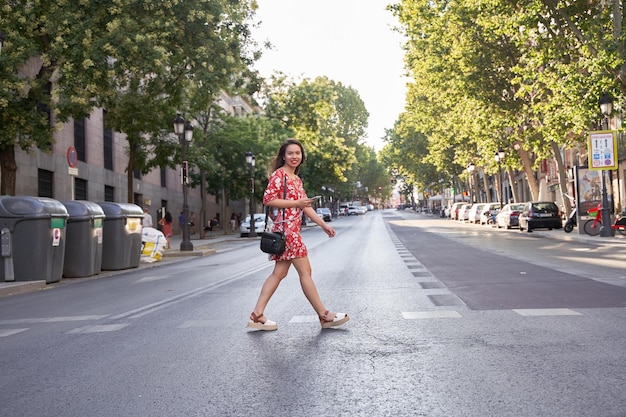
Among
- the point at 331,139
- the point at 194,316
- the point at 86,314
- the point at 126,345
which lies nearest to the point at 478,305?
the point at 194,316

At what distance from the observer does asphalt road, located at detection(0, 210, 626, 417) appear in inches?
153

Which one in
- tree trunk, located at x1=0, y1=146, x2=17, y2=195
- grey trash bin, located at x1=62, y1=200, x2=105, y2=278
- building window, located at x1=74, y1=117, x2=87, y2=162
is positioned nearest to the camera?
grey trash bin, located at x1=62, y1=200, x2=105, y2=278

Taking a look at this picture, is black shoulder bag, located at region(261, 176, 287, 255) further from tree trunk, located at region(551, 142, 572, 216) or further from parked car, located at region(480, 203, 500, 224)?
parked car, located at region(480, 203, 500, 224)

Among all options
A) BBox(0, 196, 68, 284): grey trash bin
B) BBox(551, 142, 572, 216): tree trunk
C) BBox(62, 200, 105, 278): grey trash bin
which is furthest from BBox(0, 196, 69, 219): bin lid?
BBox(551, 142, 572, 216): tree trunk

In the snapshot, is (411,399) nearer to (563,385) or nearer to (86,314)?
(563,385)

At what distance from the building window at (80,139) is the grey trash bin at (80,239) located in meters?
15.8

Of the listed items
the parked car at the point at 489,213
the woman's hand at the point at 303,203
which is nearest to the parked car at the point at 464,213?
the parked car at the point at 489,213

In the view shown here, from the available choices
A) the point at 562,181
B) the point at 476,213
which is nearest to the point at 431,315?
the point at 562,181

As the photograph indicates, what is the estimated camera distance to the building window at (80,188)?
1162 inches

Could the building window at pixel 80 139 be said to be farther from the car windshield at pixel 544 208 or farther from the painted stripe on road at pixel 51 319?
the painted stripe on road at pixel 51 319

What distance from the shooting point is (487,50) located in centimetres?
3020

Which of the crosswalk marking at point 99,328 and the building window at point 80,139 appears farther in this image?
the building window at point 80,139

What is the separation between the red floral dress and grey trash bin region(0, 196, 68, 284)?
8011 millimetres

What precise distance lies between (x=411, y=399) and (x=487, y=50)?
28.5 metres
